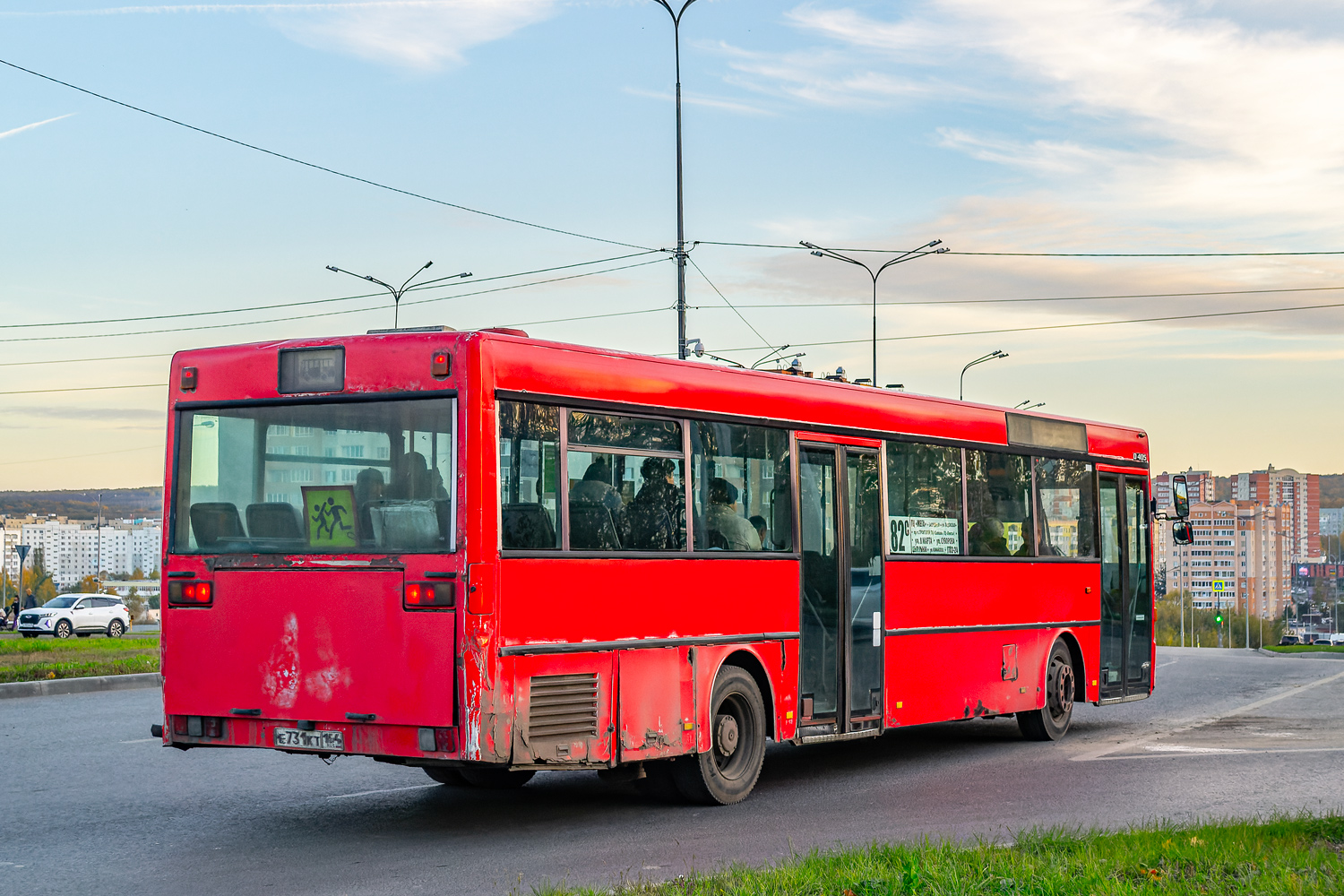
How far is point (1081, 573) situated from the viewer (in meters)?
15.1

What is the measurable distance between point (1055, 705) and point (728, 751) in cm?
566

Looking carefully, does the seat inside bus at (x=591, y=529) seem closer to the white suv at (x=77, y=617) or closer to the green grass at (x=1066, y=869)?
the green grass at (x=1066, y=869)

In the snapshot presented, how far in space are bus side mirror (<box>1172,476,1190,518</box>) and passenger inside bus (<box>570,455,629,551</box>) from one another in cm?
902

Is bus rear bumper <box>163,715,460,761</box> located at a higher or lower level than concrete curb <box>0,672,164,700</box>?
higher

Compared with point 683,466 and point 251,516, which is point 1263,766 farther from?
point 251,516

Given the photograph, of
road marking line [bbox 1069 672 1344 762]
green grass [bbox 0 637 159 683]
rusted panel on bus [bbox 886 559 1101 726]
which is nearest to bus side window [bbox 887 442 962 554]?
rusted panel on bus [bbox 886 559 1101 726]

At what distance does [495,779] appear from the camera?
35.6 feet

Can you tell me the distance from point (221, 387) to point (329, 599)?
1621 millimetres

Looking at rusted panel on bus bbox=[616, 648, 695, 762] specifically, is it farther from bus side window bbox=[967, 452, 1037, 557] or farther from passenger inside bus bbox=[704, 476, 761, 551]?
bus side window bbox=[967, 452, 1037, 557]

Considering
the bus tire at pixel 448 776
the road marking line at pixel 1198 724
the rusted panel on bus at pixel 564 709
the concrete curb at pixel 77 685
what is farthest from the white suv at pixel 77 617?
the rusted panel on bus at pixel 564 709

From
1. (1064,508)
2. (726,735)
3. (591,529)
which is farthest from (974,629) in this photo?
(591,529)

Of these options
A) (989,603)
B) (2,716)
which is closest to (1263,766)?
(989,603)

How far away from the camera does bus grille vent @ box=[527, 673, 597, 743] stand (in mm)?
8469

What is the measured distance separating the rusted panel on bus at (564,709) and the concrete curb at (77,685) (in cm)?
1256
